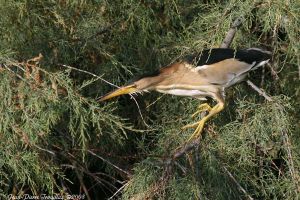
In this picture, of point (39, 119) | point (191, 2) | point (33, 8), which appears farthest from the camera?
point (191, 2)

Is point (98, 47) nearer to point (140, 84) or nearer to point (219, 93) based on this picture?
point (140, 84)

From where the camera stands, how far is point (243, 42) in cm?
263

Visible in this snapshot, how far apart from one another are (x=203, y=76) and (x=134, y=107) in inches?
21.1

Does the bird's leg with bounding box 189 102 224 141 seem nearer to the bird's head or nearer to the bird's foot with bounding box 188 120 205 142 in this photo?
the bird's foot with bounding box 188 120 205 142

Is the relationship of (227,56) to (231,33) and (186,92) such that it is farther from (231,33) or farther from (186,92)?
(186,92)

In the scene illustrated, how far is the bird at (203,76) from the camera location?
2.35m

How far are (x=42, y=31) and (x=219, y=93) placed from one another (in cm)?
77

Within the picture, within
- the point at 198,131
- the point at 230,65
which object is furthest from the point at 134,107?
the point at 198,131

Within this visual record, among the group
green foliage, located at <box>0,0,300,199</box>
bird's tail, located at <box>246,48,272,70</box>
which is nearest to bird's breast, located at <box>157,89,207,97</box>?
green foliage, located at <box>0,0,300,199</box>

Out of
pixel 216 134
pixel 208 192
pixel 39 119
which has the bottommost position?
pixel 208 192

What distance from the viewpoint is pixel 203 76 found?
2410 millimetres

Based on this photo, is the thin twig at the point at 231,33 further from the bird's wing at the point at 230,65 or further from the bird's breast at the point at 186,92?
the bird's breast at the point at 186,92

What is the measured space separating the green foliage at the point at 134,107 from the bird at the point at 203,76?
3.3 inches

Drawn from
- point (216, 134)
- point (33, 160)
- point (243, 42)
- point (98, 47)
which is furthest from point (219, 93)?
point (33, 160)
